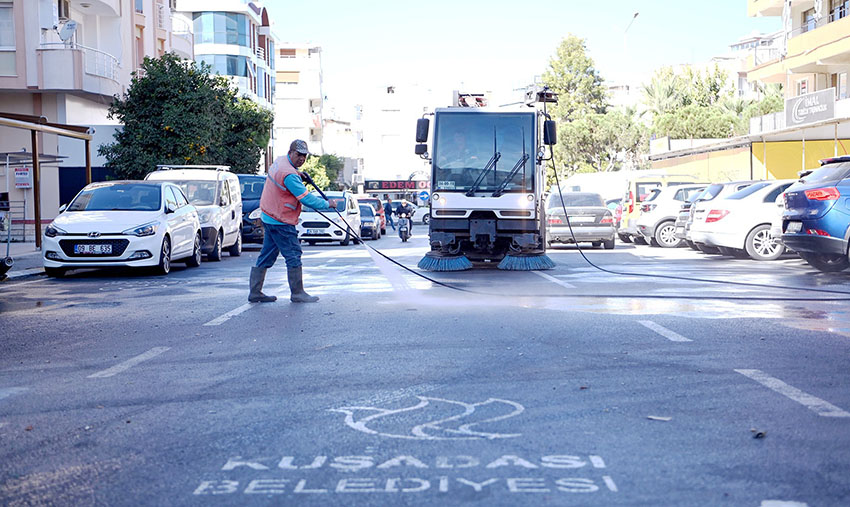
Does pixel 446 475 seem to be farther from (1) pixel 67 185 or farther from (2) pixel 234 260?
(1) pixel 67 185

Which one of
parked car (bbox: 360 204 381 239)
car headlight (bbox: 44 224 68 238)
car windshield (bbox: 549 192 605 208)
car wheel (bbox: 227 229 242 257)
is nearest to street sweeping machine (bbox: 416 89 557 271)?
car headlight (bbox: 44 224 68 238)

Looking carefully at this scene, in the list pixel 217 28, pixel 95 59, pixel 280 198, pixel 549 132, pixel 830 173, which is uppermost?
pixel 217 28

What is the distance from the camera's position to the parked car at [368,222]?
3984cm

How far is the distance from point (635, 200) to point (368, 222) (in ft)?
43.3

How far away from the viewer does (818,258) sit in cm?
1627

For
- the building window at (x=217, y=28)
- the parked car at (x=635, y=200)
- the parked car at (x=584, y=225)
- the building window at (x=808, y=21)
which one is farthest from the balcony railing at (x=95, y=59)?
the building window at (x=217, y=28)

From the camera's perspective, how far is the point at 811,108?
108ft

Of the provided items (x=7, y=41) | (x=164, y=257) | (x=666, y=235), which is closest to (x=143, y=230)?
(x=164, y=257)

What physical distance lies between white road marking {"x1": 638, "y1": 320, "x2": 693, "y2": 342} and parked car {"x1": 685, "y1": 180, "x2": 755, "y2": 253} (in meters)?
11.6

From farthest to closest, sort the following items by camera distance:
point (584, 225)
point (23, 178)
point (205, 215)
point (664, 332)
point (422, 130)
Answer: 1. point (584, 225)
2. point (23, 178)
3. point (205, 215)
4. point (422, 130)
5. point (664, 332)

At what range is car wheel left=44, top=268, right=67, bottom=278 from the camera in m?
17.1

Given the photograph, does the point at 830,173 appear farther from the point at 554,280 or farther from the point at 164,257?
the point at 164,257

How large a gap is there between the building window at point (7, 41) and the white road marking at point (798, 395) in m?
31.1

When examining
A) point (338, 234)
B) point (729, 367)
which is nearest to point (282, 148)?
point (338, 234)
